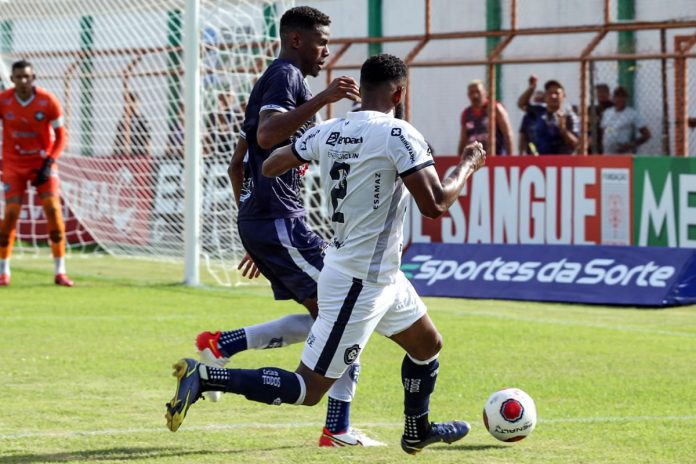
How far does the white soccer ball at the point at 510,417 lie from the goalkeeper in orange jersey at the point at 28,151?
984cm

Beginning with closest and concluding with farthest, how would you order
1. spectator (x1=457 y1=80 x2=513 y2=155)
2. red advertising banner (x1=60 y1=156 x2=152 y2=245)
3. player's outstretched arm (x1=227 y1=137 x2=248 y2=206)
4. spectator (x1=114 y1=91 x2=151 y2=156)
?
player's outstretched arm (x1=227 y1=137 x2=248 y2=206) → spectator (x1=457 y1=80 x2=513 y2=155) → spectator (x1=114 y1=91 x2=151 y2=156) → red advertising banner (x1=60 y1=156 x2=152 y2=245)

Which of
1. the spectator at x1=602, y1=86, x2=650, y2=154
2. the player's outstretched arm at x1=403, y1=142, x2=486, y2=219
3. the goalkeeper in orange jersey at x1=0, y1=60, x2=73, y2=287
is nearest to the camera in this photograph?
the player's outstretched arm at x1=403, y1=142, x2=486, y2=219

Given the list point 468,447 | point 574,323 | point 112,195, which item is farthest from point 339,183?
point 112,195

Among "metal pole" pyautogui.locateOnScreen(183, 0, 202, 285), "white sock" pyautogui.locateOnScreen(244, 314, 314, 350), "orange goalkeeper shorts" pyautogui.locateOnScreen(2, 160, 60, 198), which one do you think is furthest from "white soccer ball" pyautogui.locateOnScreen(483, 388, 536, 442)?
"orange goalkeeper shorts" pyautogui.locateOnScreen(2, 160, 60, 198)

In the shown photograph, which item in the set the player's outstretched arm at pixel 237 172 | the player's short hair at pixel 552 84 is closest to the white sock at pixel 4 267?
the player's short hair at pixel 552 84

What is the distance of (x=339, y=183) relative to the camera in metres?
6.24

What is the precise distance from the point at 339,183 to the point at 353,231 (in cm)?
24

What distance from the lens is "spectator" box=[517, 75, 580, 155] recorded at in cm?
1695

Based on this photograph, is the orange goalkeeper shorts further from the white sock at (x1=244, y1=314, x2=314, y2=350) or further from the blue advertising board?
the white sock at (x1=244, y1=314, x2=314, y2=350)

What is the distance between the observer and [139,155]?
19.0 metres

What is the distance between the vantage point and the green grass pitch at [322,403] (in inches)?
269

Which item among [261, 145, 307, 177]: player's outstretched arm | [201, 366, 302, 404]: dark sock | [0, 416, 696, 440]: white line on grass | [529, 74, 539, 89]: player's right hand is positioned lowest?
[0, 416, 696, 440]: white line on grass

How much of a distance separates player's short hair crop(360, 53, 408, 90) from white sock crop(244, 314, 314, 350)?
5.85 ft

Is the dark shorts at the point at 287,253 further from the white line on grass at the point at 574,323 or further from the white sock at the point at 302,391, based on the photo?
the white line on grass at the point at 574,323
